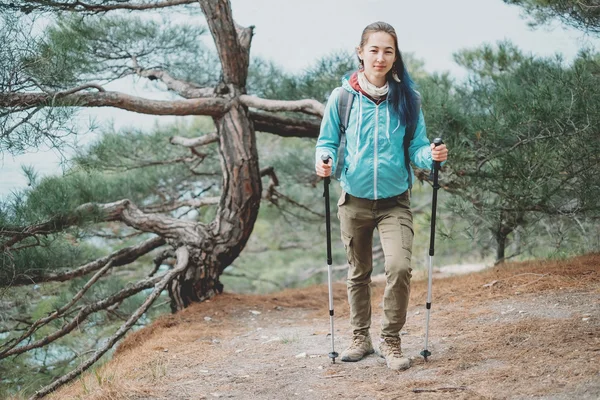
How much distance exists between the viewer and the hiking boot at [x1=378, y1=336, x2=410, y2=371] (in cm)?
318

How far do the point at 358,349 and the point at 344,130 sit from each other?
122 centimetres

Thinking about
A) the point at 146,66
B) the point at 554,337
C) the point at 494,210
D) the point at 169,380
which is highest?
the point at 146,66

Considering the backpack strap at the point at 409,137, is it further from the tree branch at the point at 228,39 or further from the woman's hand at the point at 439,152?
the tree branch at the point at 228,39

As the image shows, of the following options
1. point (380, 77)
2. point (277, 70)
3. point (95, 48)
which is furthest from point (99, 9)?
point (380, 77)

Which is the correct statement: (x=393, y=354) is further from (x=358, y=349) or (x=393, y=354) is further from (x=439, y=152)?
(x=439, y=152)

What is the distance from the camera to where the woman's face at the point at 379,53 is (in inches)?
126

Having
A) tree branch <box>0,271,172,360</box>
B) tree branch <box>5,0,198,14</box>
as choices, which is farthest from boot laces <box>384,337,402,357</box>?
tree branch <box>5,0,198,14</box>

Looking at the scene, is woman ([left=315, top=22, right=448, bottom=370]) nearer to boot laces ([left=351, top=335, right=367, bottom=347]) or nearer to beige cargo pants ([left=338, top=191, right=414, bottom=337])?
beige cargo pants ([left=338, top=191, right=414, bottom=337])

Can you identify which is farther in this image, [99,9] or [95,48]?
[95,48]

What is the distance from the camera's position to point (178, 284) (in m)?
5.80

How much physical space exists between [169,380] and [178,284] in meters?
2.44

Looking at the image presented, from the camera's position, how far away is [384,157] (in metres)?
3.21

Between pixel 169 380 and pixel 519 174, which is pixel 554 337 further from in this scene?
pixel 169 380

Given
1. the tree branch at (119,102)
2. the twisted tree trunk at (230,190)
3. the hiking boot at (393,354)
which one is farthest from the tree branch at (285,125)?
the hiking boot at (393,354)
